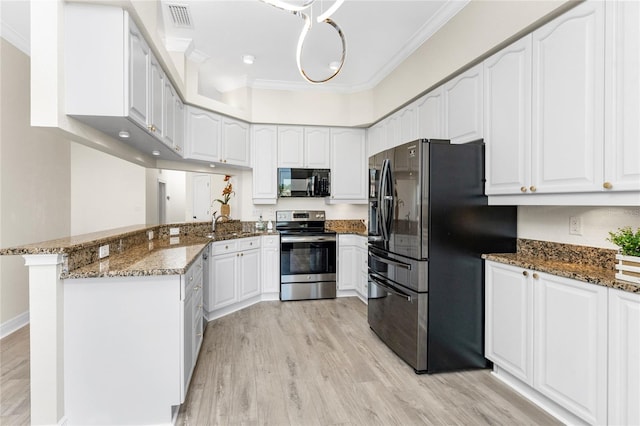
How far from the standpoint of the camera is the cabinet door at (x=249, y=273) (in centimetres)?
406

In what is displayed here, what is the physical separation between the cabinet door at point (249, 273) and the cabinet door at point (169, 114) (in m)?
1.60

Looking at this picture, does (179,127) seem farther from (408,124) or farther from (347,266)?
(347,266)

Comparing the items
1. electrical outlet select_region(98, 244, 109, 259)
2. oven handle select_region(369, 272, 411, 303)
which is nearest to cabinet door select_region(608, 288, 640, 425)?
oven handle select_region(369, 272, 411, 303)

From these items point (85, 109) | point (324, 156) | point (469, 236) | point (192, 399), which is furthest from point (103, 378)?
point (324, 156)

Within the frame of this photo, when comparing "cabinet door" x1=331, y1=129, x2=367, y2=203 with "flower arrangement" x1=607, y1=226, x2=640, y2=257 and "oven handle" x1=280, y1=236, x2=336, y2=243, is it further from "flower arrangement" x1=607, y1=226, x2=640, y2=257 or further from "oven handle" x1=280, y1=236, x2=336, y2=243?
"flower arrangement" x1=607, y1=226, x2=640, y2=257

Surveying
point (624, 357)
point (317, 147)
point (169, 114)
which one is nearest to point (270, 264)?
point (317, 147)

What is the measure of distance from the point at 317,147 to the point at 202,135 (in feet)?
5.35

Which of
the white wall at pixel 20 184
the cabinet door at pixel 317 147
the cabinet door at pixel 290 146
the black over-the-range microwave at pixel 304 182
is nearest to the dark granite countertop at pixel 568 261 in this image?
the black over-the-range microwave at pixel 304 182

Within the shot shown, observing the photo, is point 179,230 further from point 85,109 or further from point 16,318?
point 85,109

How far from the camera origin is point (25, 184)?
11.3 ft

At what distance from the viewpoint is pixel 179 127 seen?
354 cm

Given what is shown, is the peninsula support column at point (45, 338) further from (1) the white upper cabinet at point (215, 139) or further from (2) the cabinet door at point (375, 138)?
(2) the cabinet door at point (375, 138)

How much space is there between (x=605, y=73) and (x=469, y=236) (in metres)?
1.27

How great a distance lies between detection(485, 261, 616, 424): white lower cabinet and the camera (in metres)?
1.70
